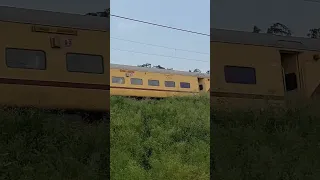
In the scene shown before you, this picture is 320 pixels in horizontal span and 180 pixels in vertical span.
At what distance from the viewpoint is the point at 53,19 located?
5930mm

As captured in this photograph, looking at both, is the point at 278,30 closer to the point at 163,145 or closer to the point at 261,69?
the point at 261,69

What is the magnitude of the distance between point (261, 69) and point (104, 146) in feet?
9.16

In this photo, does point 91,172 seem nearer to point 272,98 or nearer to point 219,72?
point 219,72

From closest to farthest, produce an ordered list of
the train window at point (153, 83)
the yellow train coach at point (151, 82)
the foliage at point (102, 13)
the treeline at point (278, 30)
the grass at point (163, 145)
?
the grass at point (163, 145) < the foliage at point (102, 13) < the treeline at point (278, 30) < the yellow train coach at point (151, 82) < the train window at point (153, 83)

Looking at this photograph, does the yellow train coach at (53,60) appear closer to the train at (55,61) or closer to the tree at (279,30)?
the train at (55,61)

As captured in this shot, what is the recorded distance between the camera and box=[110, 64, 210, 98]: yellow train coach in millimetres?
9812

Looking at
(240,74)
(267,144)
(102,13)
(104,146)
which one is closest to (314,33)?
(240,74)

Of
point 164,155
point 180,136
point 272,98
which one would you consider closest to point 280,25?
point 272,98

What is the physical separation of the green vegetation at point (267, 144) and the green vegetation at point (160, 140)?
11.8 inches

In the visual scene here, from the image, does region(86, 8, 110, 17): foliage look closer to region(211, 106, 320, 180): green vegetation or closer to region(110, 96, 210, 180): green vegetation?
region(110, 96, 210, 180): green vegetation

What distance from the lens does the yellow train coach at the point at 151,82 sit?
32.2ft

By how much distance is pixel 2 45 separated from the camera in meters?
5.68

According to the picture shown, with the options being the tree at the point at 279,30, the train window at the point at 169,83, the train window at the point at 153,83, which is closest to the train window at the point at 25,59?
the tree at the point at 279,30

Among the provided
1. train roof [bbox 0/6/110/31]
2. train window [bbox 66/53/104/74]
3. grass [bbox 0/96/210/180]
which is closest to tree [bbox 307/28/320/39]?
grass [bbox 0/96/210/180]
